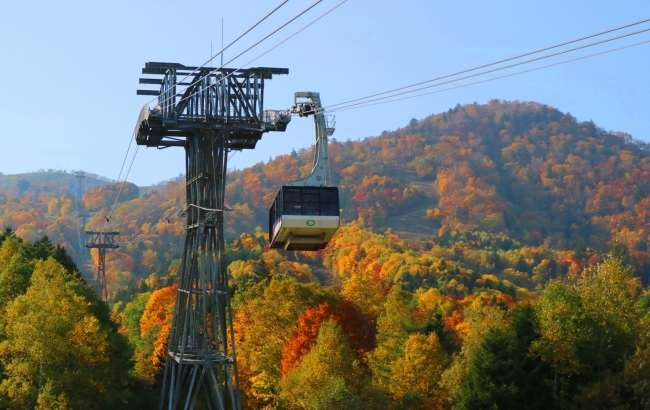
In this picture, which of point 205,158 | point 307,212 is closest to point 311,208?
point 307,212

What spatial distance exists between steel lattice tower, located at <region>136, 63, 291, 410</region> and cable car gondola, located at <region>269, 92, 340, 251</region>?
532 cm

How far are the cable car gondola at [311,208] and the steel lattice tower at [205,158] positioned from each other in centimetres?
532

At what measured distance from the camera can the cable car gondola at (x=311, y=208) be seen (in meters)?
37.9

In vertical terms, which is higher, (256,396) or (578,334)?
(578,334)

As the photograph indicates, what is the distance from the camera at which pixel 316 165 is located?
39.7 meters

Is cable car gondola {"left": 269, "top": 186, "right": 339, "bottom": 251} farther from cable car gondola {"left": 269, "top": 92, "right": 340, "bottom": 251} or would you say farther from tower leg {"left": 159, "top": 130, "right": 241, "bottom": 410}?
tower leg {"left": 159, "top": 130, "right": 241, "bottom": 410}

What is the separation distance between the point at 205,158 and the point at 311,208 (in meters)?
8.83

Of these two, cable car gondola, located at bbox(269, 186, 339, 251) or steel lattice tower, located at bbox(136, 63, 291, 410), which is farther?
steel lattice tower, located at bbox(136, 63, 291, 410)

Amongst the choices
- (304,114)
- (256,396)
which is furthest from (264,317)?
(304,114)

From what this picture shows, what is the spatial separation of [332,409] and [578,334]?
13.3 m

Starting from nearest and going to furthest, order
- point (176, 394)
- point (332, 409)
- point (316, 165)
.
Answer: point (316, 165)
point (176, 394)
point (332, 409)

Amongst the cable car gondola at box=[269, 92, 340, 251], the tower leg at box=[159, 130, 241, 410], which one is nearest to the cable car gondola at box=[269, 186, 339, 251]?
the cable car gondola at box=[269, 92, 340, 251]

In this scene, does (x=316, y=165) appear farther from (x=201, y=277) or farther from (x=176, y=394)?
(x=176, y=394)

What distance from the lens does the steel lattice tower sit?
44594mm
